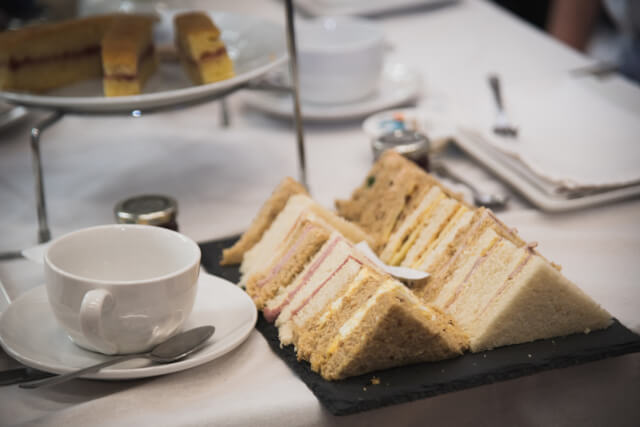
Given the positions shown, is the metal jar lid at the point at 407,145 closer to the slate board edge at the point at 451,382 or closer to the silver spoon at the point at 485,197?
the silver spoon at the point at 485,197

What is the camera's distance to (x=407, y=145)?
139 centimetres

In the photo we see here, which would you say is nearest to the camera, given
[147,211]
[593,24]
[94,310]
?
[94,310]

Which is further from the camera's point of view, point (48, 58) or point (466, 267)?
point (48, 58)

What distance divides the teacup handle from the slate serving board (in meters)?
0.25

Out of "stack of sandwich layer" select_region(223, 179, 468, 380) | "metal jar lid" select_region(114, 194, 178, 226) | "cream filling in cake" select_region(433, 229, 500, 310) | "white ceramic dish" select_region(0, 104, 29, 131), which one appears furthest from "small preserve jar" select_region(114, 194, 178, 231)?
"white ceramic dish" select_region(0, 104, 29, 131)

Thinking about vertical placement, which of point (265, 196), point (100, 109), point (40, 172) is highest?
point (100, 109)

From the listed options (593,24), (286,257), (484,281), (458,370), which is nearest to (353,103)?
(286,257)

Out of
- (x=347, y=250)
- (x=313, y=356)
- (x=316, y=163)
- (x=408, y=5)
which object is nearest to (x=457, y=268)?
(x=347, y=250)

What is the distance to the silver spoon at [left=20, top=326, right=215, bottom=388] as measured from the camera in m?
0.83

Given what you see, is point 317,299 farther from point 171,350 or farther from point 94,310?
point 94,310

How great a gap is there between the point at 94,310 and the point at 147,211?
1.18 feet

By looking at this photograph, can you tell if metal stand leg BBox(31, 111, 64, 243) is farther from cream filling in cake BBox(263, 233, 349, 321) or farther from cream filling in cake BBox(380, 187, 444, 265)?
cream filling in cake BBox(380, 187, 444, 265)

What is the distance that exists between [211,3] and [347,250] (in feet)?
6.29

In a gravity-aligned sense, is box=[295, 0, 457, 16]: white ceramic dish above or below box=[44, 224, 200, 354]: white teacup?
above
